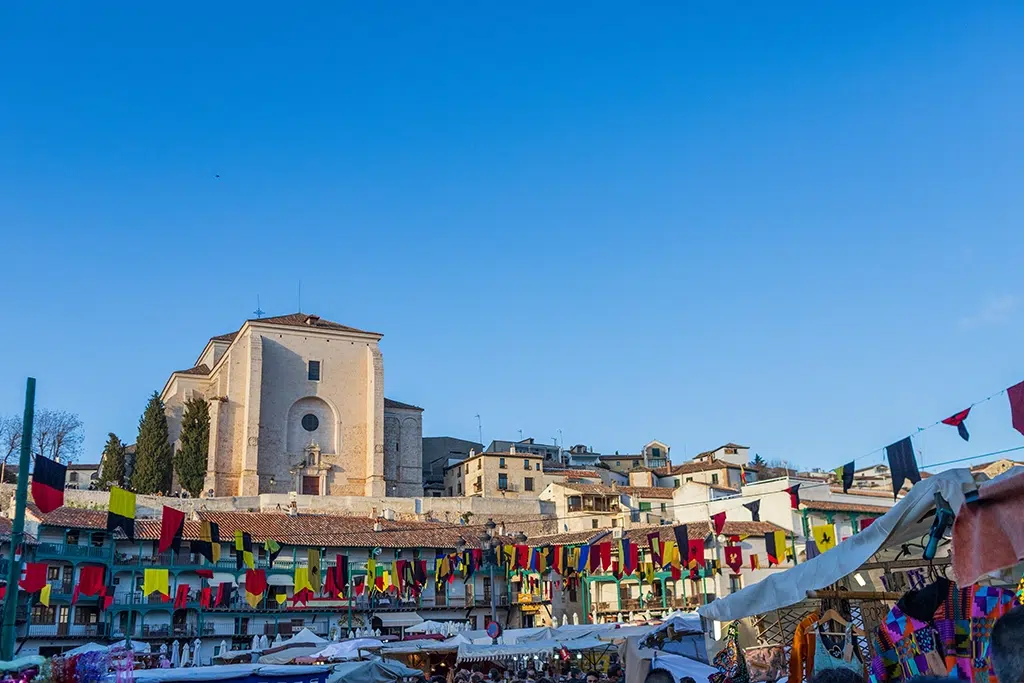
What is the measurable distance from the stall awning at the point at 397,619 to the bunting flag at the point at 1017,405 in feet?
122

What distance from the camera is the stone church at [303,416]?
6656 cm

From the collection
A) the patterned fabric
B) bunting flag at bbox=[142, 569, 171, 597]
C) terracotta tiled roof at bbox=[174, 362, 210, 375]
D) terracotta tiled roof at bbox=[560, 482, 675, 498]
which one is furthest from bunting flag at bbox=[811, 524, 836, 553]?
terracotta tiled roof at bbox=[174, 362, 210, 375]

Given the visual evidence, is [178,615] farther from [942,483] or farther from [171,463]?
[942,483]

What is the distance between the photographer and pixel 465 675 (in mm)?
23609

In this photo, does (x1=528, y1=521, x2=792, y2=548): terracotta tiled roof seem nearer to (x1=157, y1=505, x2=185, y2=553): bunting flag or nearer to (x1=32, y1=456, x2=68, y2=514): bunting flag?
(x1=157, y1=505, x2=185, y2=553): bunting flag

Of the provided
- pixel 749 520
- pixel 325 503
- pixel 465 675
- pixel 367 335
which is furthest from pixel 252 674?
pixel 367 335

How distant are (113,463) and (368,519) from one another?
2110cm

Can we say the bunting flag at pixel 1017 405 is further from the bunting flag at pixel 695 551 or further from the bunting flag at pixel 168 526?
the bunting flag at pixel 695 551

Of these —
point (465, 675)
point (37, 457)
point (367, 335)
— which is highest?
point (367, 335)

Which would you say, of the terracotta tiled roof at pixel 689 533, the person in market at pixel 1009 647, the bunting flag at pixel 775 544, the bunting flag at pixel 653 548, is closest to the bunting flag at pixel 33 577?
the bunting flag at pixel 653 548

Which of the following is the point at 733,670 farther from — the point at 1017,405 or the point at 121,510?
the point at 121,510

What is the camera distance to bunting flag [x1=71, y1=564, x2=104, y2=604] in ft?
126

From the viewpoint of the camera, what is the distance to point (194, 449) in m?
65.4

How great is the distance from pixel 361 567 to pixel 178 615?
869 centimetres
